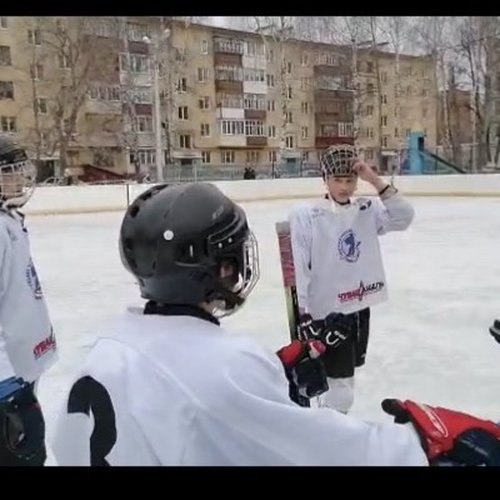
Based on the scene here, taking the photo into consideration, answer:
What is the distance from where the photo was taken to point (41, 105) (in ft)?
56.2

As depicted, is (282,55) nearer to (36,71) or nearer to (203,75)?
(203,75)

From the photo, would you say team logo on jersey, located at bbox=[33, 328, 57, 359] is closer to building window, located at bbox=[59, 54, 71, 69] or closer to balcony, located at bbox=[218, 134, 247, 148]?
building window, located at bbox=[59, 54, 71, 69]

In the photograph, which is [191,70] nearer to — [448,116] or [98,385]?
[448,116]

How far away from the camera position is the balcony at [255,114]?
21.0m

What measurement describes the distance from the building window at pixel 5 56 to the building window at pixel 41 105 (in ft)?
3.55

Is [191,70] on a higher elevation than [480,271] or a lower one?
higher

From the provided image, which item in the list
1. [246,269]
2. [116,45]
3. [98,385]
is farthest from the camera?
[116,45]

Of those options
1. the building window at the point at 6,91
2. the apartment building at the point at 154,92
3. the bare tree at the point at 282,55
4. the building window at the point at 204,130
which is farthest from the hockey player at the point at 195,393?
the building window at the point at 204,130

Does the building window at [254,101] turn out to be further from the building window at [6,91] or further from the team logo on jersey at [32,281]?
the team logo on jersey at [32,281]

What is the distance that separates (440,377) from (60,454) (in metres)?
1.94

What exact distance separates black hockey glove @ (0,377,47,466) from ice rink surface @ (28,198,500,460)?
448mm

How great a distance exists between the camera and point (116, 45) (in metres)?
16.5
